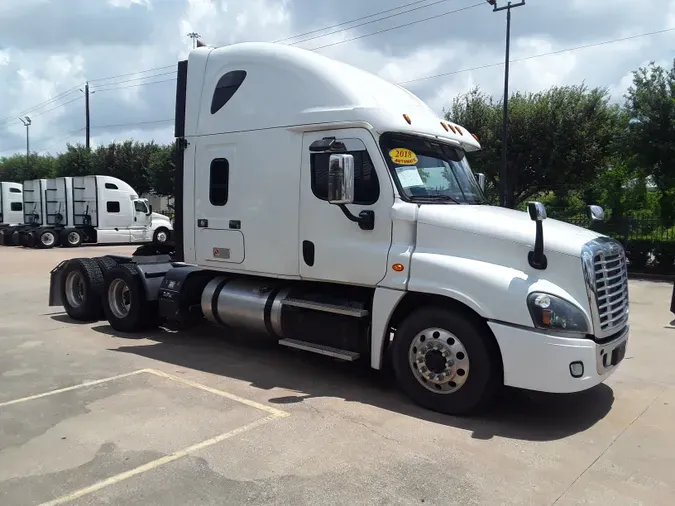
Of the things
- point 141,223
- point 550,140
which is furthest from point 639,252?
point 141,223

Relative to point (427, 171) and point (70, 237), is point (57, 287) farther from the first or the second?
point (70, 237)

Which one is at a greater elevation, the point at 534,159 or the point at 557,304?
the point at 534,159

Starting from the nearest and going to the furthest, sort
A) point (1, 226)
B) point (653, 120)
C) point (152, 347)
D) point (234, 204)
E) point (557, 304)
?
point (557, 304) < point (234, 204) < point (152, 347) < point (653, 120) < point (1, 226)

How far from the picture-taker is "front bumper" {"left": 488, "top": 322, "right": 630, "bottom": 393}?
4691mm

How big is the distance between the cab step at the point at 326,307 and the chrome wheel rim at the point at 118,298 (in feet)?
10.9

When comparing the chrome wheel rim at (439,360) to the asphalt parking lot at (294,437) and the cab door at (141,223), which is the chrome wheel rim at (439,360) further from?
the cab door at (141,223)

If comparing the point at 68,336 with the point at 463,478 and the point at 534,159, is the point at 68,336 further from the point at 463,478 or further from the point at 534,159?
the point at 534,159

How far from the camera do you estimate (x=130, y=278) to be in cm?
833

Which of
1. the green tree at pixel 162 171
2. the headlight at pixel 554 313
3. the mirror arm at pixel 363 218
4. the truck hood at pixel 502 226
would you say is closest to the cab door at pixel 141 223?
the green tree at pixel 162 171

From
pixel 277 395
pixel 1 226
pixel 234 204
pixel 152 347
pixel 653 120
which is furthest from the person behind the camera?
pixel 1 226

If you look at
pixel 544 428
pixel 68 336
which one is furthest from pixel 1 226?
pixel 544 428

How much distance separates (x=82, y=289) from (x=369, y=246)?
578 centimetres

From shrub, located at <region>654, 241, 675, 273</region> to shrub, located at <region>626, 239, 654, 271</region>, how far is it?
23 centimetres

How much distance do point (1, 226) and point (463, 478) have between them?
34005 millimetres
